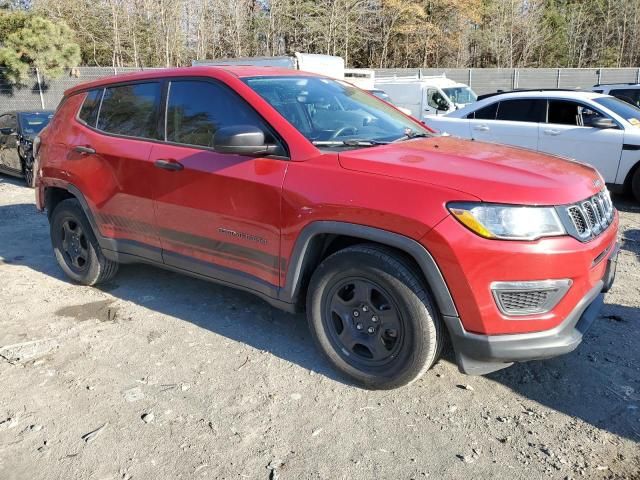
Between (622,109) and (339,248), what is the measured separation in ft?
22.0

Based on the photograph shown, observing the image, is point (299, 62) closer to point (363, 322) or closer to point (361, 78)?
point (361, 78)

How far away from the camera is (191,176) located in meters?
3.67

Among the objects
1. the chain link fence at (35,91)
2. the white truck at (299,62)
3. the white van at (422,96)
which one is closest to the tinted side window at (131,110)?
the white truck at (299,62)

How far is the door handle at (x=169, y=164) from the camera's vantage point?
12.3 ft

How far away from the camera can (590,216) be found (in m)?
2.92

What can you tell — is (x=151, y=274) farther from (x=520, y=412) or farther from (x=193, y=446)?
(x=520, y=412)

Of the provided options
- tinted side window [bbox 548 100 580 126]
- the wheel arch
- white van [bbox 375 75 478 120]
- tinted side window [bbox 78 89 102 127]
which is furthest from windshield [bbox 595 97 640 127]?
white van [bbox 375 75 478 120]

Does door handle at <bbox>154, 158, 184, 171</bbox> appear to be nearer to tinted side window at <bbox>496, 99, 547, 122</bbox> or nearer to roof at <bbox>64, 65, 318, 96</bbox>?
roof at <bbox>64, 65, 318, 96</bbox>

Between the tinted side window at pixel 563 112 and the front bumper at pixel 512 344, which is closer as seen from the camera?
the front bumper at pixel 512 344

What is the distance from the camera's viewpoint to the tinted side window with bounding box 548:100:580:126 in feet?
26.7

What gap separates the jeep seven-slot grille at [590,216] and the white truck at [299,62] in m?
9.94

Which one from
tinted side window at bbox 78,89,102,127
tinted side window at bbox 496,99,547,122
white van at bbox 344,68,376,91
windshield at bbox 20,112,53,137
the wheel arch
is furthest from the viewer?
white van at bbox 344,68,376,91

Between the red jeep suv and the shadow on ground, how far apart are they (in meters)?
0.45

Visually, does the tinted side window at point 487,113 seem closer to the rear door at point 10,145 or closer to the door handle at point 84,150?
the door handle at point 84,150
